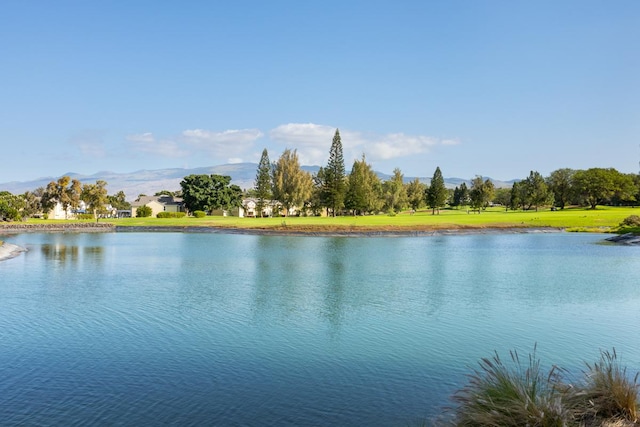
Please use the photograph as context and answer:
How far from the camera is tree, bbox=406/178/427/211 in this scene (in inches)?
5674

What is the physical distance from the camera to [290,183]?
123938 mm

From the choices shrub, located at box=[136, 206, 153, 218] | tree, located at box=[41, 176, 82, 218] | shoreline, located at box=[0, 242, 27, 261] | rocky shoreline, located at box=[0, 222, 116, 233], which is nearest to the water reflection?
shoreline, located at box=[0, 242, 27, 261]

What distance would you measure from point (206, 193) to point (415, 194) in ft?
192

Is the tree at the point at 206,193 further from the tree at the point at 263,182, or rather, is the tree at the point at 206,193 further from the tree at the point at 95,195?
the tree at the point at 95,195

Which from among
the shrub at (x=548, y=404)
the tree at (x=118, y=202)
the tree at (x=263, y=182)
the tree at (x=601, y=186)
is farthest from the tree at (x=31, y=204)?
the tree at (x=601, y=186)

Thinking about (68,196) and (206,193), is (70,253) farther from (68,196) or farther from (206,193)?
(206,193)

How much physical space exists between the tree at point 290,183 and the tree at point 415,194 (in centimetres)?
3159

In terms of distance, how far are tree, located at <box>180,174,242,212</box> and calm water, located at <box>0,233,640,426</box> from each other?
3628 inches

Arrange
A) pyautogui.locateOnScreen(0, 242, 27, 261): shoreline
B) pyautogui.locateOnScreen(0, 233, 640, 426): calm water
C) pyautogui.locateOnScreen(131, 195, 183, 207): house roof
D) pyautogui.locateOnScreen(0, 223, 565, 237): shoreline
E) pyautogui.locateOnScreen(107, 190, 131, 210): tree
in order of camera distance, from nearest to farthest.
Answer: pyautogui.locateOnScreen(0, 233, 640, 426): calm water → pyautogui.locateOnScreen(0, 242, 27, 261): shoreline → pyautogui.locateOnScreen(0, 223, 565, 237): shoreline → pyautogui.locateOnScreen(131, 195, 183, 207): house roof → pyautogui.locateOnScreen(107, 190, 131, 210): tree

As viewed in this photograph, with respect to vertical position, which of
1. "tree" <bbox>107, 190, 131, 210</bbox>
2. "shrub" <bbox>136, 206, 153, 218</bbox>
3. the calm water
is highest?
"tree" <bbox>107, 190, 131, 210</bbox>

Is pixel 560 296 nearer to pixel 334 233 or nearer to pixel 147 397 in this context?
pixel 147 397

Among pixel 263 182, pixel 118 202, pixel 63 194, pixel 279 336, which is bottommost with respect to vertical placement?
pixel 279 336

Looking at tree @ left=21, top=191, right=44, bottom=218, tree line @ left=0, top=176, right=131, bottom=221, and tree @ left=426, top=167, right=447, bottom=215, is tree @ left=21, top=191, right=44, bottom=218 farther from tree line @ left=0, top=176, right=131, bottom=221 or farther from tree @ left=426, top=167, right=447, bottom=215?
tree @ left=426, top=167, right=447, bottom=215

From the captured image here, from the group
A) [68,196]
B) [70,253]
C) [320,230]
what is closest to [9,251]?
[70,253]
